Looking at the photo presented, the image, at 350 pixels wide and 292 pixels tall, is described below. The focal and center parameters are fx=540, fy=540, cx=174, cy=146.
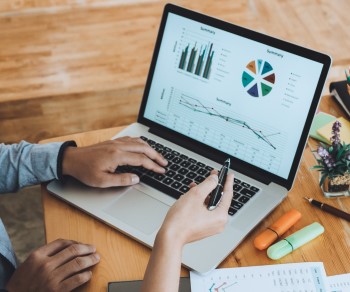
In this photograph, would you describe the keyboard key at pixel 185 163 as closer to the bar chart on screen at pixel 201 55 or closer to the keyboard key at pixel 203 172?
the keyboard key at pixel 203 172

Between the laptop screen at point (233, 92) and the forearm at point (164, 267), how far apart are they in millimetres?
398

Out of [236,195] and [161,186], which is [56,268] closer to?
[161,186]

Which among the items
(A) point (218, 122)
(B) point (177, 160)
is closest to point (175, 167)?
(B) point (177, 160)

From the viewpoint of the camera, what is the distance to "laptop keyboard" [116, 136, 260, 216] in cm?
116

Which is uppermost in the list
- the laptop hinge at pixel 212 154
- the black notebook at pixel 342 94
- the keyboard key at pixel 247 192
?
the black notebook at pixel 342 94

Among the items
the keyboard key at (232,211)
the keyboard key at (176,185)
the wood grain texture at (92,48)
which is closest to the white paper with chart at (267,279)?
the keyboard key at (232,211)

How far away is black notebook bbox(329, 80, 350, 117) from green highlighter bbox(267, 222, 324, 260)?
42cm

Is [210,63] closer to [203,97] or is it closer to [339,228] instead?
[203,97]

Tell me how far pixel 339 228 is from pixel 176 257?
0.41 m

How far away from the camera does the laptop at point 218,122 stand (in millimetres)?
1107

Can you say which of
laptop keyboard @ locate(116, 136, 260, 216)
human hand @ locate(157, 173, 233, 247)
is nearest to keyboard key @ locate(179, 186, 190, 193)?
laptop keyboard @ locate(116, 136, 260, 216)

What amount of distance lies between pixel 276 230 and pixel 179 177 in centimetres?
25

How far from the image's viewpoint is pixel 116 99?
2537 millimetres

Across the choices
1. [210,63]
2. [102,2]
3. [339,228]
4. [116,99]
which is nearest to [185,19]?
[210,63]
